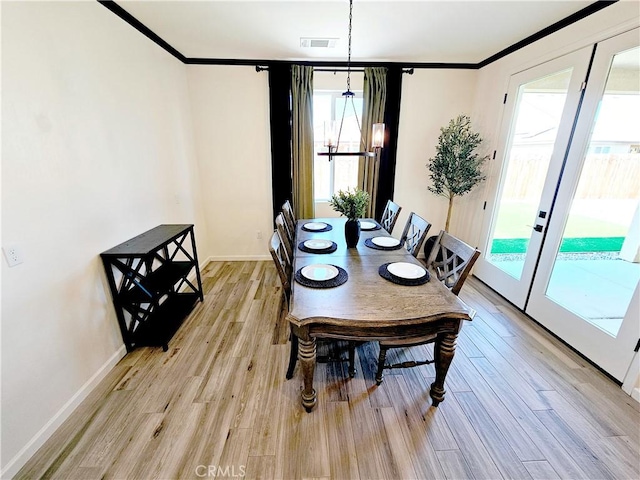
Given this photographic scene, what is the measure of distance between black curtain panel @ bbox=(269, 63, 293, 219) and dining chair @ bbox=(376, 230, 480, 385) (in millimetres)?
2308

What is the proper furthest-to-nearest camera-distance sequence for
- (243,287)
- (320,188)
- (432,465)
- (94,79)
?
(320,188)
(243,287)
(94,79)
(432,465)

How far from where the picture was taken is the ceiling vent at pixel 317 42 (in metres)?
2.73

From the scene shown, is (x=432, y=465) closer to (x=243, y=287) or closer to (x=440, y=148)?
(x=243, y=287)

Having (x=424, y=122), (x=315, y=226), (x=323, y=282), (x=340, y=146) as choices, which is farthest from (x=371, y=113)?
(x=323, y=282)

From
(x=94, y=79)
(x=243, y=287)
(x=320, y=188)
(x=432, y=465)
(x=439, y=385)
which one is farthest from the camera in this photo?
(x=320, y=188)

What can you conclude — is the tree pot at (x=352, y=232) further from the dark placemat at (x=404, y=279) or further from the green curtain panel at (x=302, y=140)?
the green curtain panel at (x=302, y=140)

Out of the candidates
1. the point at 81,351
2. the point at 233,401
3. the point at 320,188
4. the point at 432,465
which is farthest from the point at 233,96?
the point at 432,465

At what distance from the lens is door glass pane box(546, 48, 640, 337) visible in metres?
1.89

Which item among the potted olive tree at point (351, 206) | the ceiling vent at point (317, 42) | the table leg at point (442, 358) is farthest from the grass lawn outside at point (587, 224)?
the ceiling vent at point (317, 42)

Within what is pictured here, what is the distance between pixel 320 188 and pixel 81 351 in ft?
10.1

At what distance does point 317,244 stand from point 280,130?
1963 mm

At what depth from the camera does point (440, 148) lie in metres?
3.35

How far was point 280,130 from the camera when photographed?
11.5 feet

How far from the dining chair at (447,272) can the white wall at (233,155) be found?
8.28 ft
